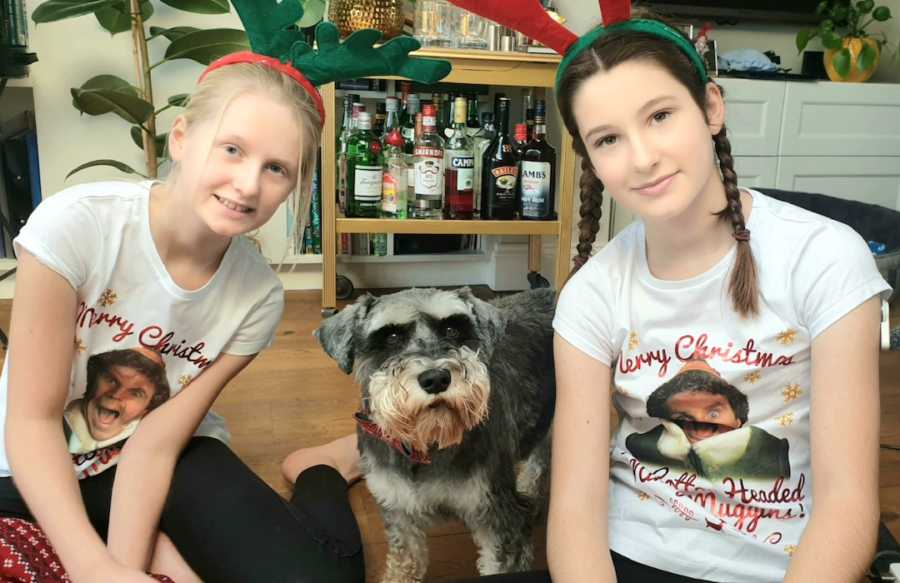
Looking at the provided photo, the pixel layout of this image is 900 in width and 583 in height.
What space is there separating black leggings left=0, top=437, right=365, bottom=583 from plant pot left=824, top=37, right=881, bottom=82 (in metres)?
3.25

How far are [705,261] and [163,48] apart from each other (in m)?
2.34

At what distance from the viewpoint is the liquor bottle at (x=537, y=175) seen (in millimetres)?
2809

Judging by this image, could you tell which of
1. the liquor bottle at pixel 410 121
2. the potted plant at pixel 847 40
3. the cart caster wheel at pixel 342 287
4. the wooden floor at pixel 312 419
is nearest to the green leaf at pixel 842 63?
the potted plant at pixel 847 40

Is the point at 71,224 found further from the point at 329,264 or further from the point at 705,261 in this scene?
the point at 329,264

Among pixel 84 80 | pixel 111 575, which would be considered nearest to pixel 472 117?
pixel 84 80

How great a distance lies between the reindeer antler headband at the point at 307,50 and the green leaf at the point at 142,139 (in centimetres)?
159

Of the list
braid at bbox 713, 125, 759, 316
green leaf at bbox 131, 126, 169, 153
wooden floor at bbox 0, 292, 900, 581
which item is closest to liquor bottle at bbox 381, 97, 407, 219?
wooden floor at bbox 0, 292, 900, 581

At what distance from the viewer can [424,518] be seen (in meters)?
1.32

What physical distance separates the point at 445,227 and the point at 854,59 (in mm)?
2108

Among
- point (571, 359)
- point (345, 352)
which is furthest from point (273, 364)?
point (571, 359)

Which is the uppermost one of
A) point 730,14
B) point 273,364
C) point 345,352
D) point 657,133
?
point 730,14

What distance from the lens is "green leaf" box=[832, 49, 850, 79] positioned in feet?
11.3

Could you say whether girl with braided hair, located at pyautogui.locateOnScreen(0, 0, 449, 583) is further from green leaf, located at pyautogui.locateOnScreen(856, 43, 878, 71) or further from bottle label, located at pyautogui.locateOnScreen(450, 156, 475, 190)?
green leaf, located at pyautogui.locateOnScreen(856, 43, 878, 71)

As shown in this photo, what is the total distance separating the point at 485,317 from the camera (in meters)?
1.32
